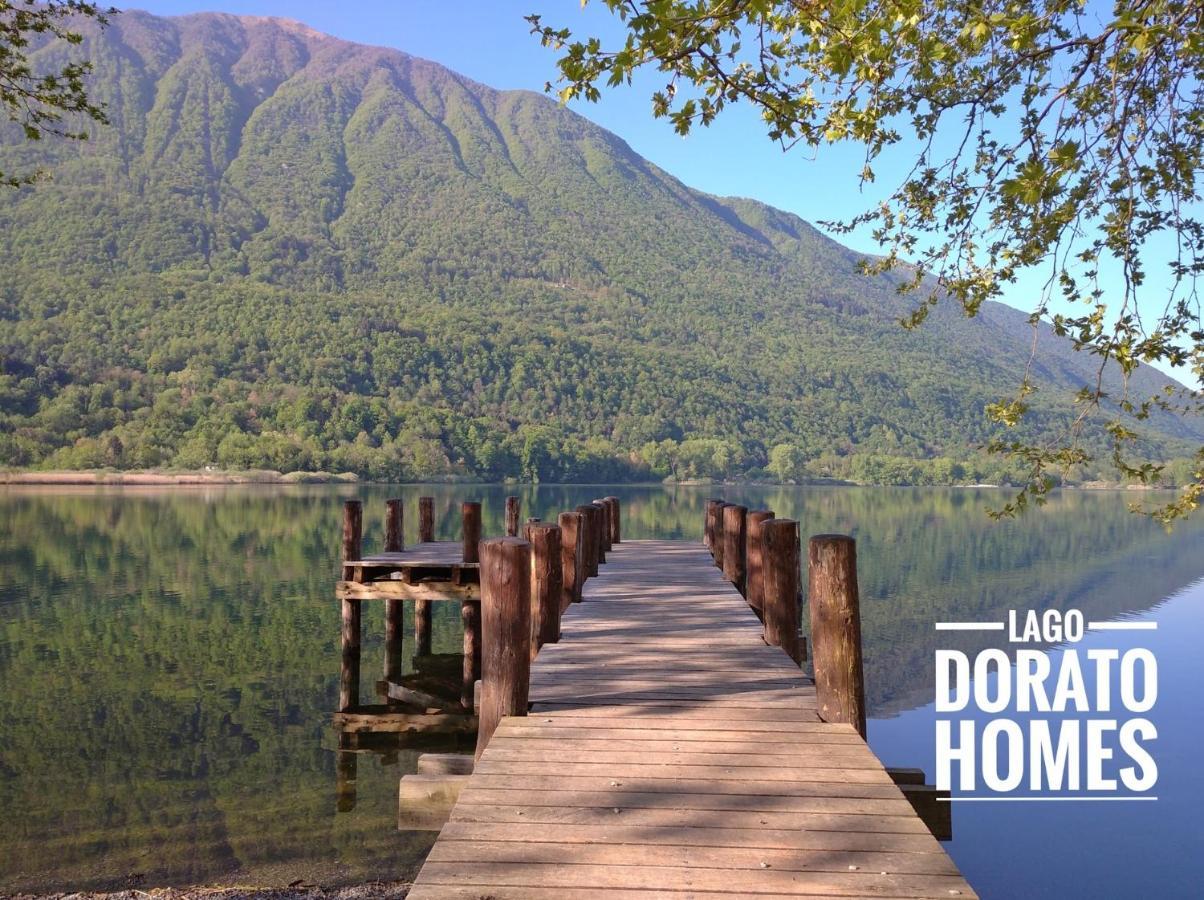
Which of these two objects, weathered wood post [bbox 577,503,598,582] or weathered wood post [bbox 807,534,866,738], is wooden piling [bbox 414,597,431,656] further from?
weathered wood post [bbox 807,534,866,738]

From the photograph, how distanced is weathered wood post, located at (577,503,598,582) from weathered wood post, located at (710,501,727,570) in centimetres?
195

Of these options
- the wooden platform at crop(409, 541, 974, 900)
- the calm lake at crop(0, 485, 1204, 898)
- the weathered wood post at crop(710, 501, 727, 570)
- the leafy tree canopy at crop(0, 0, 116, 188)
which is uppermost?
the leafy tree canopy at crop(0, 0, 116, 188)

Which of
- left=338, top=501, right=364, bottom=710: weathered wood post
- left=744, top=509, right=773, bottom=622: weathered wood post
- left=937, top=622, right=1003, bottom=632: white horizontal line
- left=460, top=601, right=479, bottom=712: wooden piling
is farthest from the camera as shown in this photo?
left=338, top=501, right=364, bottom=710: weathered wood post

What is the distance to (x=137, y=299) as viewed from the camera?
5212 inches

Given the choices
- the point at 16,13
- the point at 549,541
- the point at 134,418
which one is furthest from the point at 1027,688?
the point at 134,418

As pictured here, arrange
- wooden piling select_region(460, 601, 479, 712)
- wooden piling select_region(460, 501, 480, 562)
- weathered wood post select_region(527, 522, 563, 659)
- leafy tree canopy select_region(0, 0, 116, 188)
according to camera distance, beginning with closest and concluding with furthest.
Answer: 1. weathered wood post select_region(527, 522, 563, 659)
2. leafy tree canopy select_region(0, 0, 116, 188)
3. wooden piling select_region(460, 601, 479, 712)
4. wooden piling select_region(460, 501, 480, 562)

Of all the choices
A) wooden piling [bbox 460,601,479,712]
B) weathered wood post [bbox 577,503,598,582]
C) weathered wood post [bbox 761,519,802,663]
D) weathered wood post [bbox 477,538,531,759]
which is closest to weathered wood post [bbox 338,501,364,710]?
wooden piling [bbox 460,601,479,712]

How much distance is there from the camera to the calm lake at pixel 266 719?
9.79m

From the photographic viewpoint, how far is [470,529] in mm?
14180

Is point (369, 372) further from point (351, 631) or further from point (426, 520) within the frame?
point (351, 631)

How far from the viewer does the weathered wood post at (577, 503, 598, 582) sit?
1231 cm

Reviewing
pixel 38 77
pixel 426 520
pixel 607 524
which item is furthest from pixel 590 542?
pixel 38 77

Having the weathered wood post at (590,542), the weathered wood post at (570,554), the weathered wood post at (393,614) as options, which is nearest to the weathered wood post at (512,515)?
the weathered wood post at (393,614)

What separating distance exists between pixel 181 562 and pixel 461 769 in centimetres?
3252
